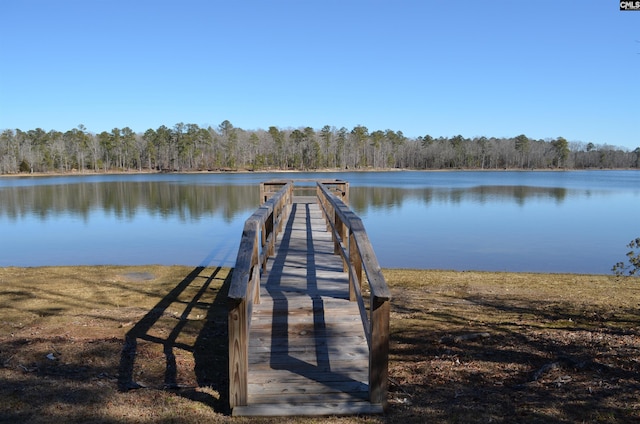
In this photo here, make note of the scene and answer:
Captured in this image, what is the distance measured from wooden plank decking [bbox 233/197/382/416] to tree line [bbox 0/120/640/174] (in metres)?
97.8

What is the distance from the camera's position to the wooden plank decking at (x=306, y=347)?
137 inches

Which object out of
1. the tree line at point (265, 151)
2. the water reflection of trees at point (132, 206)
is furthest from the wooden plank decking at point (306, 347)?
the tree line at point (265, 151)

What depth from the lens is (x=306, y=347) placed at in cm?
437

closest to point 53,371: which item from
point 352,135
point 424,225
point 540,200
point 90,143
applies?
point 424,225

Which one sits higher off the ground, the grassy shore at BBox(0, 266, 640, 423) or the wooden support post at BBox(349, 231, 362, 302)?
the wooden support post at BBox(349, 231, 362, 302)

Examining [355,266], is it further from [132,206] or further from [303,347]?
[132,206]

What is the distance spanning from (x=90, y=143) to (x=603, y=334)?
108 m

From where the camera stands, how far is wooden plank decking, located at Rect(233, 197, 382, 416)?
11.4 feet

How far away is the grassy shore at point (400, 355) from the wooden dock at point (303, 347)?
0.63 feet

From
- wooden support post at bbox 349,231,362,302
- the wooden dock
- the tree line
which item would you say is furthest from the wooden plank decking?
the tree line

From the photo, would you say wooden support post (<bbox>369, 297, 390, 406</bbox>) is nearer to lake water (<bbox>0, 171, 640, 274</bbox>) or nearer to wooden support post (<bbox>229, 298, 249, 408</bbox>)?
wooden support post (<bbox>229, 298, 249, 408</bbox>)

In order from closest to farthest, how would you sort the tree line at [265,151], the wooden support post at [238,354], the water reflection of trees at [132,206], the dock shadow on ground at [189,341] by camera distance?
1. the wooden support post at [238,354]
2. the dock shadow on ground at [189,341]
3. the water reflection of trees at [132,206]
4. the tree line at [265,151]

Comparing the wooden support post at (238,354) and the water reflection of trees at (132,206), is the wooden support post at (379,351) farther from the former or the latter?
the water reflection of trees at (132,206)

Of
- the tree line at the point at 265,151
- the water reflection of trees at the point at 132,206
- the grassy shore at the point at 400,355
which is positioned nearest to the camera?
the grassy shore at the point at 400,355
